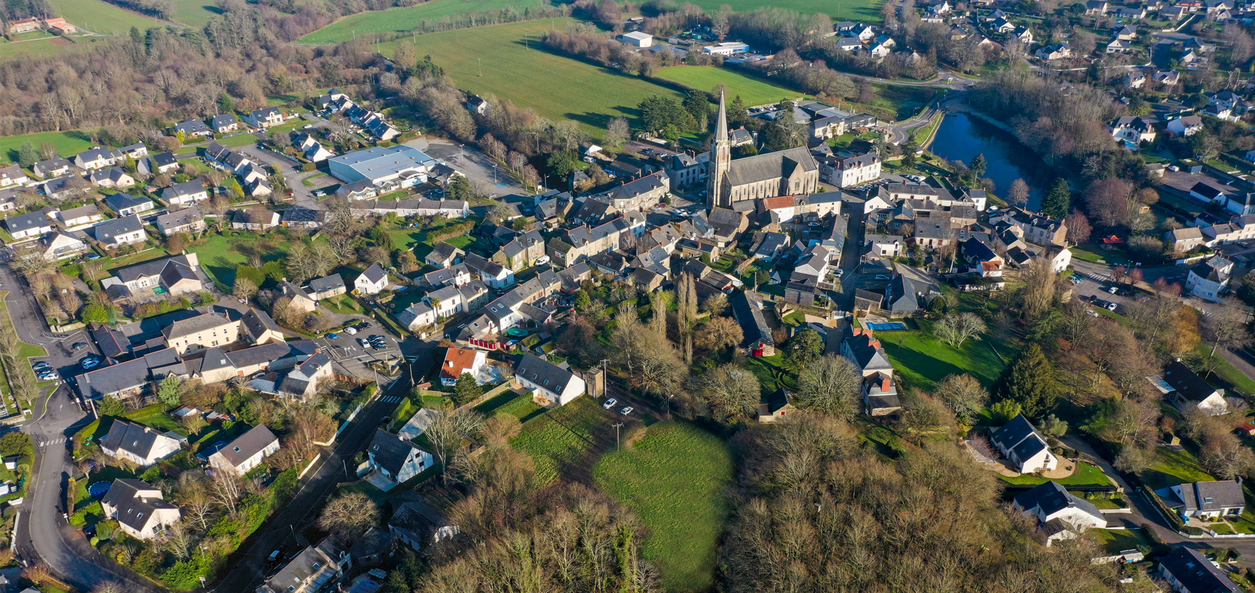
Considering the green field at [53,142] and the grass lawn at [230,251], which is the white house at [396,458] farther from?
the green field at [53,142]

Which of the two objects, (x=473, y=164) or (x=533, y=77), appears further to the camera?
(x=533, y=77)

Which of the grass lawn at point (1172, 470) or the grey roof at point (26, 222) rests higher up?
the grey roof at point (26, 222)

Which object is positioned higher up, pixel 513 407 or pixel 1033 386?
pixel 1033 386

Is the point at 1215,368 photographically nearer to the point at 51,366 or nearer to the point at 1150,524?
the point at 1150,524

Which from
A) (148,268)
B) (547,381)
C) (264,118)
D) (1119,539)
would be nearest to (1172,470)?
(1119,539)

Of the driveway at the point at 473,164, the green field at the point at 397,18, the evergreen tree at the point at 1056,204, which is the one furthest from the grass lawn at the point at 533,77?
the evergreen tree at the point at 1056,204

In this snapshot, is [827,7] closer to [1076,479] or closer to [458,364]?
[458,364]

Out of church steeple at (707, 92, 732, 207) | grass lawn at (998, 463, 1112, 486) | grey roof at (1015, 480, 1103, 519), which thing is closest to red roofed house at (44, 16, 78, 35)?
church steeple at (707, 92, 732, 207)
